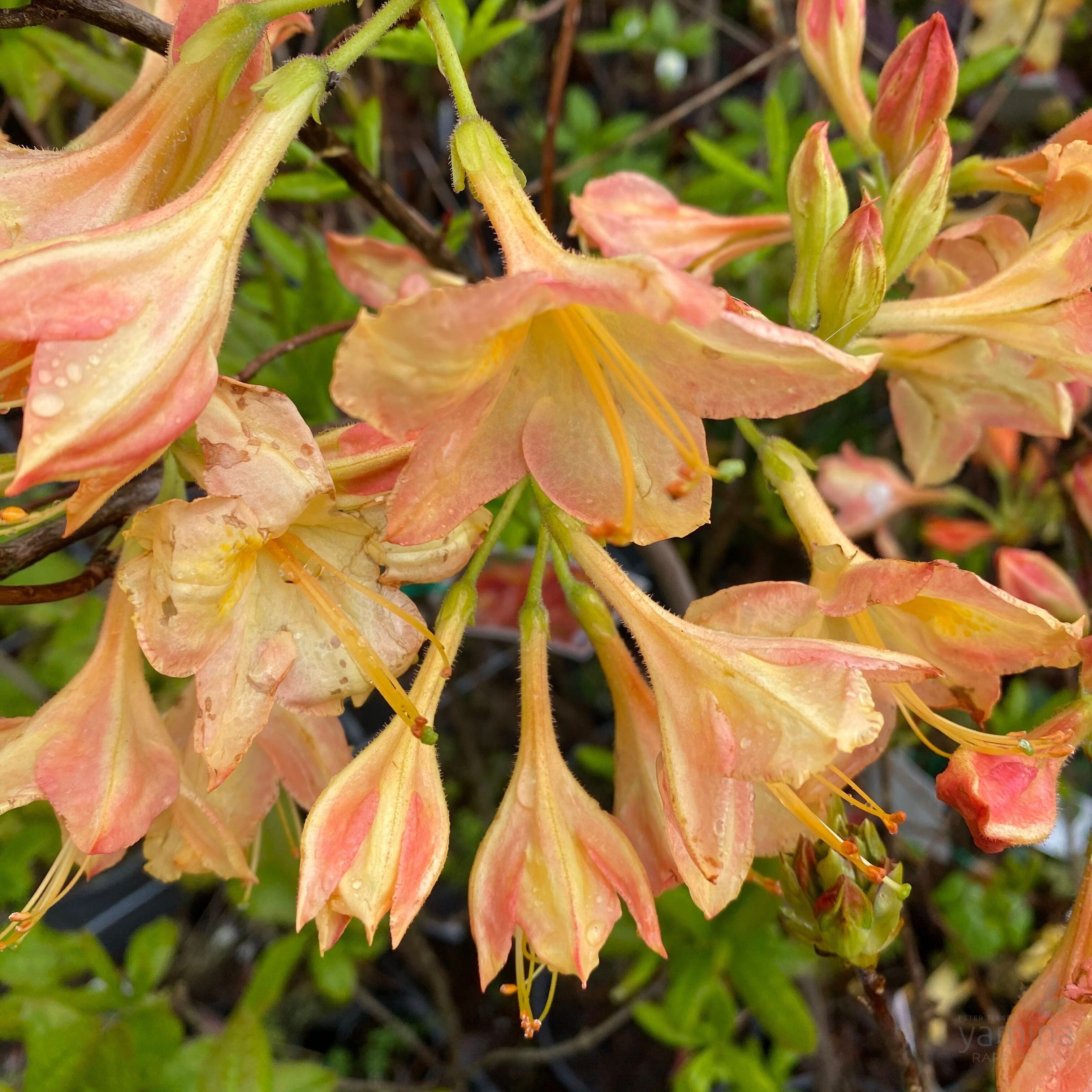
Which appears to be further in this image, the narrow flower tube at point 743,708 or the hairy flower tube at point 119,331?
the narrow flower tube at point 743,708

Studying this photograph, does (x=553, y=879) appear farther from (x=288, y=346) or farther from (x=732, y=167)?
(x=732, y=167)

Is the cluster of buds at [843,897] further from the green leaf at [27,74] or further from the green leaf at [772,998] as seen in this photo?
the green leaf at [27,74]

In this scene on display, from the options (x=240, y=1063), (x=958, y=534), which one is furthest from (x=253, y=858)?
(x=958, y=534)

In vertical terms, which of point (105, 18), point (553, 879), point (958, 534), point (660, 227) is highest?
point (105, 18)

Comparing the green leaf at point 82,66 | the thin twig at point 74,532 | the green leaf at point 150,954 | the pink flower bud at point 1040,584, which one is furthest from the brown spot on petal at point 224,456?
the pink flower bud at point 1040,584

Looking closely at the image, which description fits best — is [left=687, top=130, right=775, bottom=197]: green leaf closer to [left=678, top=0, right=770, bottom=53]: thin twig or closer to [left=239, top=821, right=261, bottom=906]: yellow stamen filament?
[left=678, top=0, right=770, bottom=53]: thin twig
